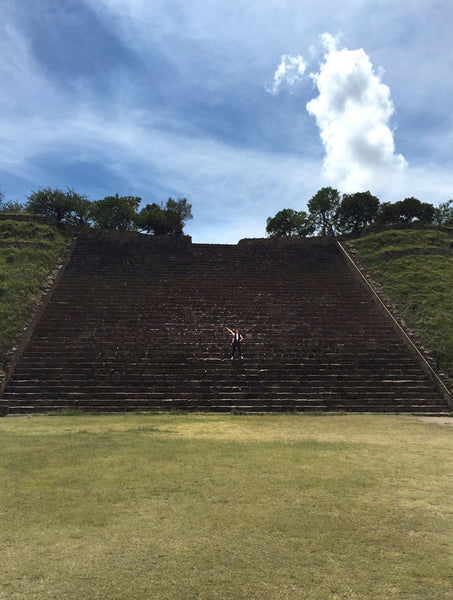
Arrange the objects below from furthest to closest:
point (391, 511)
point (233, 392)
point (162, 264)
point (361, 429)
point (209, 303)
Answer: point (162, 264) < point (209, 303) < point (233, 392) < point (361, 429) < point (391, 511)

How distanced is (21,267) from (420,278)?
65.8 ft

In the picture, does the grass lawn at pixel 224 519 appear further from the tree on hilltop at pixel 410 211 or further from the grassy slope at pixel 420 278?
the tree on hilltop at pixel 410 211

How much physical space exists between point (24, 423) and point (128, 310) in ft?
27.2

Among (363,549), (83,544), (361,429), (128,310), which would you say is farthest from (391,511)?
(128,310)

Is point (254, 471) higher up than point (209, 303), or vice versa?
point (209, 303)

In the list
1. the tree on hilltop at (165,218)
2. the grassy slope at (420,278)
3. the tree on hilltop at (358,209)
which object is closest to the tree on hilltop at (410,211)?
the grassy slope at (420,278)

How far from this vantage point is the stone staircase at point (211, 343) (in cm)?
1130

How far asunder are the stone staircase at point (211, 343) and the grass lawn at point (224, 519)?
15.7ft

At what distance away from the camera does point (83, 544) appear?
2.93m

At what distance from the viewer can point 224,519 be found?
3408 mm

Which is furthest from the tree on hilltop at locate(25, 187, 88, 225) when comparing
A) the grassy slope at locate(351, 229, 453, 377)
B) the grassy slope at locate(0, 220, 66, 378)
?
the grassy slope at locate(351, 229, 453, 377)

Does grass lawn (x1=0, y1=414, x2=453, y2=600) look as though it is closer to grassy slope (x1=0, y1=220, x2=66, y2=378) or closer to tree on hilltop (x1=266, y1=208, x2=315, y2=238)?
grassy slope (x1=0, y1=220, x2=66, y2=378)

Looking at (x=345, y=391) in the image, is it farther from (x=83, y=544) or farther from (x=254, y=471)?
(x=83, y=544)

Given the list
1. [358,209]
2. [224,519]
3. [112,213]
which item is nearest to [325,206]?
[358,209]
